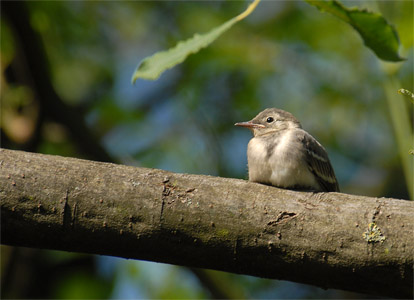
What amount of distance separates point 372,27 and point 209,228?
142 cm

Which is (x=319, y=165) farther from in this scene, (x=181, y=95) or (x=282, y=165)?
(x=181, y=95)

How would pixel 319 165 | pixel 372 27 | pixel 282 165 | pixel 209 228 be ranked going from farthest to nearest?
pixel 319 165
pixel 282 165
pixel 209 228
pixel 372 27

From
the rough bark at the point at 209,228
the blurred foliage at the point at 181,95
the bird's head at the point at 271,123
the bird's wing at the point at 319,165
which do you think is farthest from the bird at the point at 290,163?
the blurred foliage at the point at 181,95

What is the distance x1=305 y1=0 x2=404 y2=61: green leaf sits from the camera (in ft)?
8.15

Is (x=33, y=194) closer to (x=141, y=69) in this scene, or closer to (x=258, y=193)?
(x=141, y=69)

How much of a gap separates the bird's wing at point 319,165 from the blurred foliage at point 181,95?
200cm

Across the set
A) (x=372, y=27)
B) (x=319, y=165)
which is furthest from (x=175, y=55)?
(x=319, y=165)

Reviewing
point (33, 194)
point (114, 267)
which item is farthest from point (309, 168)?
point (114, 267)

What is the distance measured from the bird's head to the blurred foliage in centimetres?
112

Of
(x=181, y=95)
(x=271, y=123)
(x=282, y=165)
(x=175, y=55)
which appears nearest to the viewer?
(x=175, y=55)

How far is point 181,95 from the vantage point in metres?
7.95

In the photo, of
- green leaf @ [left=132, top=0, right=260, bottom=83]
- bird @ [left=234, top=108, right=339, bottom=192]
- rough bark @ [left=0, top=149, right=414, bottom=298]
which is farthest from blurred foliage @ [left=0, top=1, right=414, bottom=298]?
green leaf @ [left=132, top=0, right=260, bottom=83]

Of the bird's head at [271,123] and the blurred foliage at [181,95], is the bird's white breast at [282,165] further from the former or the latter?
the blurred foliage at [181,95]

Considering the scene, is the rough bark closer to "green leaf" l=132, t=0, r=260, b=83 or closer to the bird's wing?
Answer: "green leaf" l=132, t=0, r=260, b=83
